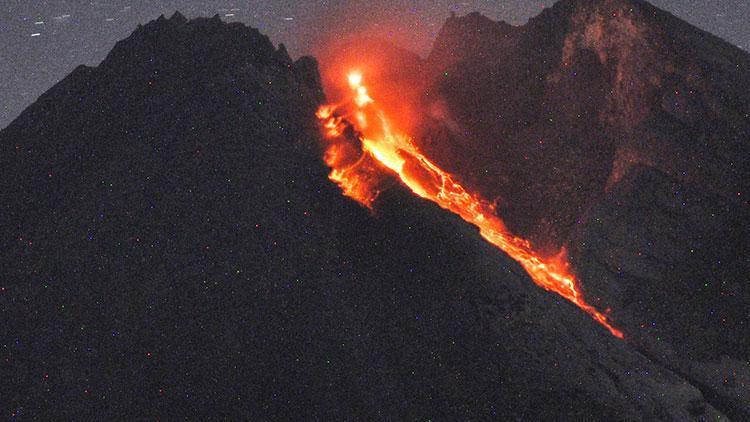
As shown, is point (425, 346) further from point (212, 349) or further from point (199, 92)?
point (199, 92)

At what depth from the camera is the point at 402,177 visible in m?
11.7

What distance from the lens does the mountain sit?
926cm

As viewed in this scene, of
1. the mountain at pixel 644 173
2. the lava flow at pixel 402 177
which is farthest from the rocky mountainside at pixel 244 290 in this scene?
the mountain at pixel 644 173

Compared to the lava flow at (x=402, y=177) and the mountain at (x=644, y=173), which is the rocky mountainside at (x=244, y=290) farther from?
the mountain at (x=644, y=173)

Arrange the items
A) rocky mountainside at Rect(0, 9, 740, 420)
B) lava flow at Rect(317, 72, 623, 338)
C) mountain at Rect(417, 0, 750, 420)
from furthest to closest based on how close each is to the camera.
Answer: mountain at Rect(417, 0, 750, 420) → lava flow at Rect(317, 72, 623, 338) → rocky mountainside at Rect(0, 9, 740, 420)

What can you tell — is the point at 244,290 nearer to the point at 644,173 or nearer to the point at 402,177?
the point at 402,177

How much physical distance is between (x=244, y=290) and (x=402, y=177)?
622 centimetres

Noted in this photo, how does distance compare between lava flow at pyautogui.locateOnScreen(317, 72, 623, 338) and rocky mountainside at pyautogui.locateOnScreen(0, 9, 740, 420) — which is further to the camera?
lava flow at pyautogui.locateOnScreen(317, 72, 623, 338)

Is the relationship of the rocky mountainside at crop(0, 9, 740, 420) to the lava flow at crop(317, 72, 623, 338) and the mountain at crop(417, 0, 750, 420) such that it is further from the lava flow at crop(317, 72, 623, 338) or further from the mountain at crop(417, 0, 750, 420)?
the mountain at crop(417, 0, 750, 420)

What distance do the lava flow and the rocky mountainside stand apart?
553mm

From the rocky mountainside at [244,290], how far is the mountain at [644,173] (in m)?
2.29

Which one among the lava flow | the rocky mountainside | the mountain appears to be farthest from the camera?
the mountain

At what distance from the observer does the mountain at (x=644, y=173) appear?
926 centimetres

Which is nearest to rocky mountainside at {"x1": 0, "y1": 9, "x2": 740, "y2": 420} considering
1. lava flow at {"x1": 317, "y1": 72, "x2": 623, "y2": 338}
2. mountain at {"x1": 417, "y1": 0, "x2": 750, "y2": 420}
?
lava flow at {"x1": 317, "y1": 72, "x2": 623, "y2": 338}
